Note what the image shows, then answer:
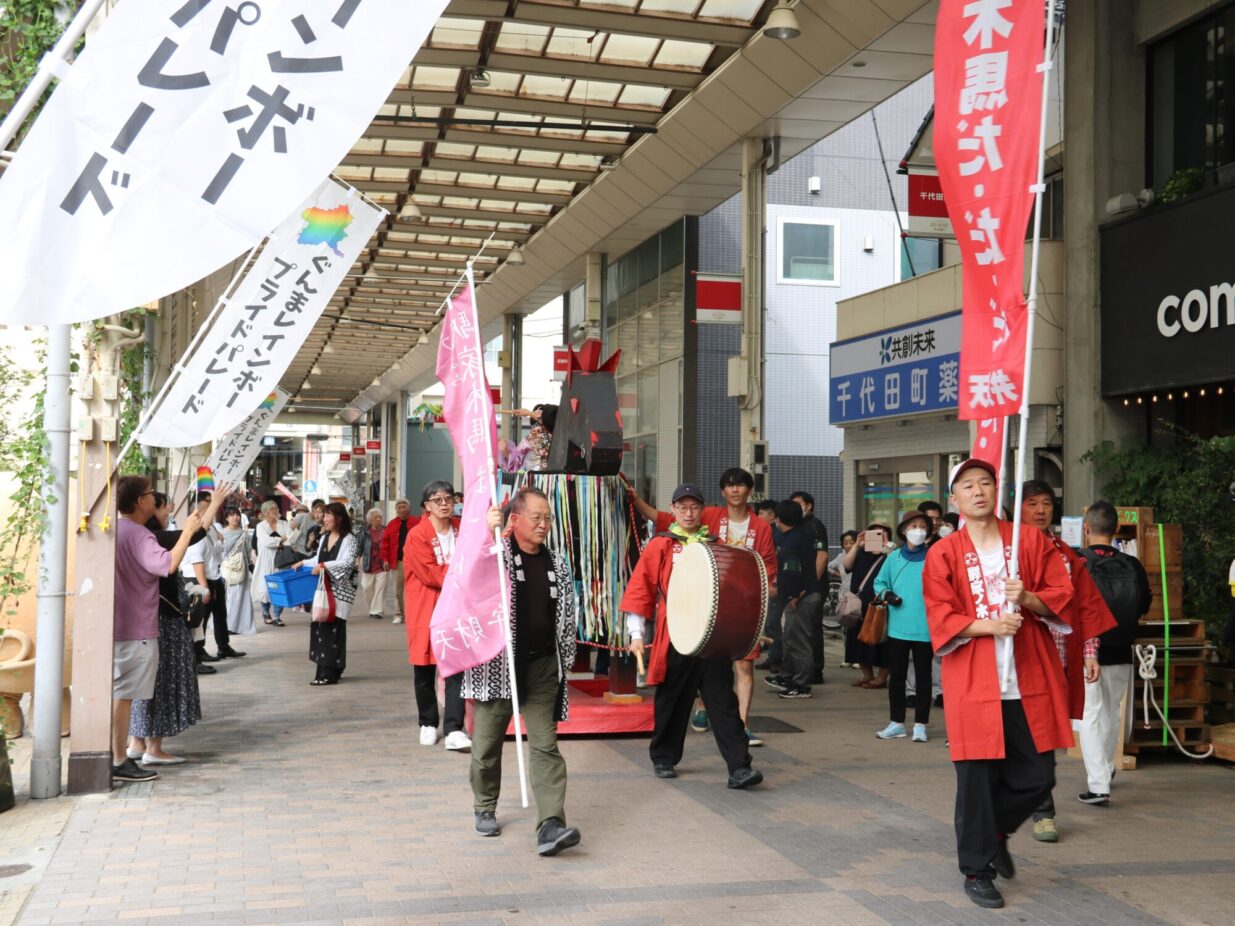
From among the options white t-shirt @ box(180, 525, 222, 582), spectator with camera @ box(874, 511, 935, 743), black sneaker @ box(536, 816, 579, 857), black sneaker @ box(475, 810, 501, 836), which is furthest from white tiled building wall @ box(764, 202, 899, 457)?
black sneaker @ box(536, 816, 579, 857)

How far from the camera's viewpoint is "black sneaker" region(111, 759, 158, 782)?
789 cm

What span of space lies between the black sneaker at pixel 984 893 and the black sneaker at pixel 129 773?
503 cm

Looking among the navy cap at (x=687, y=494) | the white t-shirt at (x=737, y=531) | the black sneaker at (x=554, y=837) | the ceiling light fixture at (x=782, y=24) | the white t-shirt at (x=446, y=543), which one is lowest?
the black sneaker at (x=554, y=837)

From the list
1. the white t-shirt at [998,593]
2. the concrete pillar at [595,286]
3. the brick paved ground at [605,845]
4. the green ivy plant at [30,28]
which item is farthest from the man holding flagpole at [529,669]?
the concrete pillar at [595,286]

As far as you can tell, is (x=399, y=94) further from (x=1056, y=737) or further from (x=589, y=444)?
(x=1056, y=737)

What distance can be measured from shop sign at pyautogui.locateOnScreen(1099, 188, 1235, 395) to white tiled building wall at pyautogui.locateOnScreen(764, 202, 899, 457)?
406 inches

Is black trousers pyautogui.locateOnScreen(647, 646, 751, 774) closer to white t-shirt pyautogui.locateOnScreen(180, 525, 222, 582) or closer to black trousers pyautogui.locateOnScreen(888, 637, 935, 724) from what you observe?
black trousers pyautogui.locateOnScreen(888, 637, 935, 724)

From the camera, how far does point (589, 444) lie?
9656mm

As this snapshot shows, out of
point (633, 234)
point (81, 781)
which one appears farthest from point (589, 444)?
point (633, 234)

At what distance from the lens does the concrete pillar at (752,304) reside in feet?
54.3

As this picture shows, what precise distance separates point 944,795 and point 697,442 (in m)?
14.7

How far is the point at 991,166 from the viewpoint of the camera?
19.5 ft

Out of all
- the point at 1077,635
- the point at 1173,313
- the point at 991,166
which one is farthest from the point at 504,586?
the point at 1173,313

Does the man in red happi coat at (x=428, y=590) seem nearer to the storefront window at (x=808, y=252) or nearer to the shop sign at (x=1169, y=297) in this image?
the shop sign at (x=1169, y=297)
